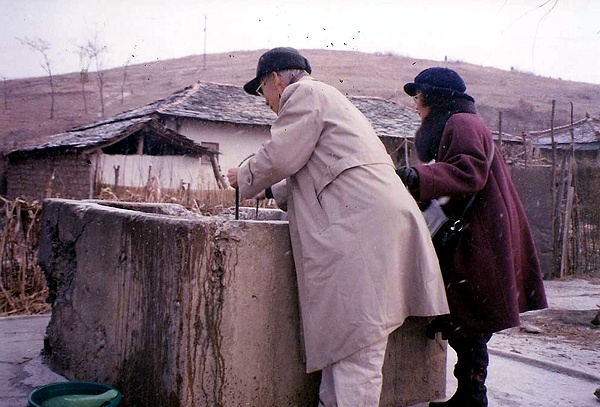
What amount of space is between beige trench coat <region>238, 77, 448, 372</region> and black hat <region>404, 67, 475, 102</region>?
1.76ft

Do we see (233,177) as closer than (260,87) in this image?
Yes

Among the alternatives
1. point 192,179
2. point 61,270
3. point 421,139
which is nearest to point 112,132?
point 192,179

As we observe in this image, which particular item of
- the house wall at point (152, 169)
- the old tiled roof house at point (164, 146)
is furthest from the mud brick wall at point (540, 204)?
the house wall at point (152, 169)

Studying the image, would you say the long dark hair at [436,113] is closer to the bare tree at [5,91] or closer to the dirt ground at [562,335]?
the dirt ground at [562,335]

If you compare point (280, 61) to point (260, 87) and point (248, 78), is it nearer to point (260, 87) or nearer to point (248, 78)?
point (260, 87)

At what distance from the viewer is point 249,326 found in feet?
9.84

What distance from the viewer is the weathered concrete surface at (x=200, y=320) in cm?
287

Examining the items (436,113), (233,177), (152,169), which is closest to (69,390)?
(233,177)

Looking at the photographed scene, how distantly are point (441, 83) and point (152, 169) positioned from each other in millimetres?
15825

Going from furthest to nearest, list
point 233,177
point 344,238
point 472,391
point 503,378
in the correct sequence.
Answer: point 503,378 < point 472,391 < point 233,177 < point 344,238

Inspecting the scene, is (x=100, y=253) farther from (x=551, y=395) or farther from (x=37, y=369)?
(x=551, y=395)

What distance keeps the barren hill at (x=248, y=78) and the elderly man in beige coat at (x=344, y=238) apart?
127 feet

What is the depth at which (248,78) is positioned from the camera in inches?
2183

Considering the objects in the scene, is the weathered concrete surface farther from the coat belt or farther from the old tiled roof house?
the old tiled roof house
